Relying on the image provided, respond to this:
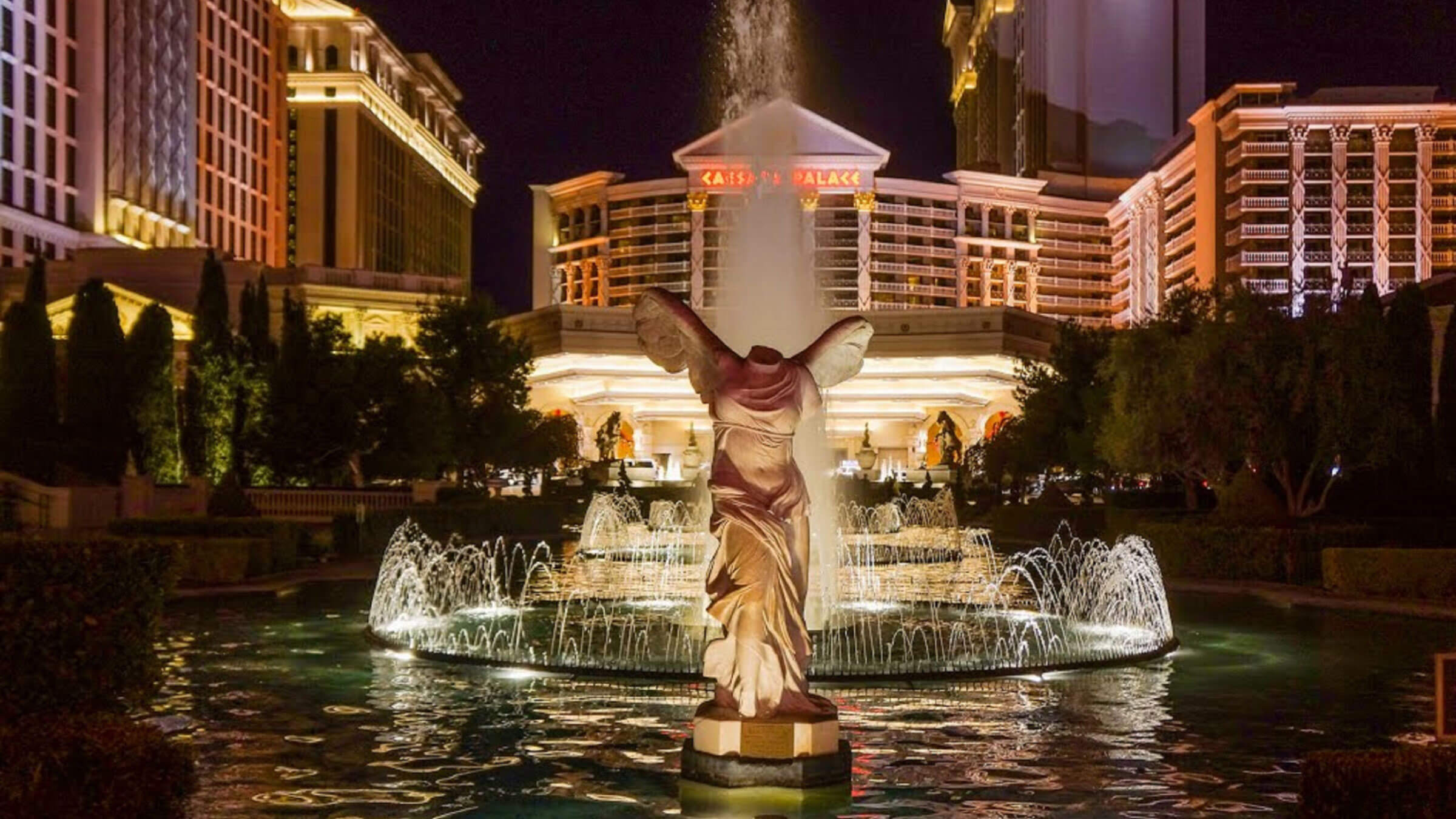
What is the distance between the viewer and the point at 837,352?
34.1 feet

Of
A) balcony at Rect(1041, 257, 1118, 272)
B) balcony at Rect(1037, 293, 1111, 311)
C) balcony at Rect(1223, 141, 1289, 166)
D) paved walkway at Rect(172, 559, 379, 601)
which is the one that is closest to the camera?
paved walkway at Rect(172, 559, 379, 601)

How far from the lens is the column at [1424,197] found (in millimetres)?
110000

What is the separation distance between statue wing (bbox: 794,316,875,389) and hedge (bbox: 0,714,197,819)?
4.71 metres

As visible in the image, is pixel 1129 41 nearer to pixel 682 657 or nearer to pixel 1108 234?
pixel 1108 234

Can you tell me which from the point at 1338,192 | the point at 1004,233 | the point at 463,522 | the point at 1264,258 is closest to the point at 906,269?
the point at 1004,233

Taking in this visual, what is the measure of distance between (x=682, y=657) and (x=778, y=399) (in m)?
7.62

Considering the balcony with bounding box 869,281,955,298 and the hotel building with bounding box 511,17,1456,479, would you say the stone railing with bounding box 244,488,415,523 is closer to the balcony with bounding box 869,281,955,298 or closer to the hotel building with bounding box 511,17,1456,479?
the hotel building with bounding box 511,17,1456,479

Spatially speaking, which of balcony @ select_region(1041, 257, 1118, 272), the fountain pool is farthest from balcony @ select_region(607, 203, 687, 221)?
the fountain pool

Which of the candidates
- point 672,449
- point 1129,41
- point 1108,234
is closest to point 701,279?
point 672,449

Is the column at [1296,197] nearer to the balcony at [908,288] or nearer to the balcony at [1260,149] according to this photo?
the balcony at [1260,149]

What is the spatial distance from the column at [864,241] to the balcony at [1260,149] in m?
32.6

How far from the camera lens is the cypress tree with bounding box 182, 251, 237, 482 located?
160 feet

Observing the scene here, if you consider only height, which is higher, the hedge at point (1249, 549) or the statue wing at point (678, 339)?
the statue wing at point (678, 339)

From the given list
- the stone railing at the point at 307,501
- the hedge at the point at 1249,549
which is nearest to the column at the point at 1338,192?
the stone railing at the point at 307,501
